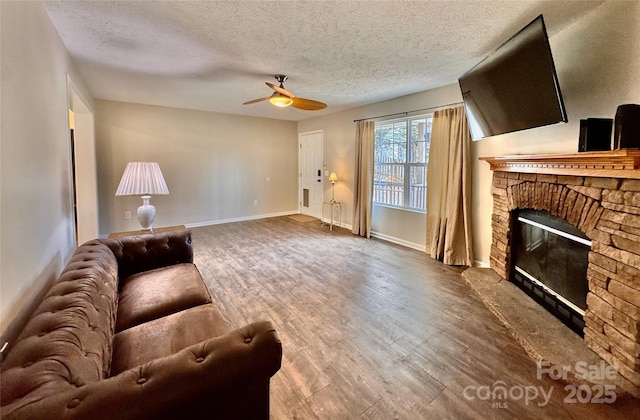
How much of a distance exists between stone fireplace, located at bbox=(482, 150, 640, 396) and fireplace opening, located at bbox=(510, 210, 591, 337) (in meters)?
0.14

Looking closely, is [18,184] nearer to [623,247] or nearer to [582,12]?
[623,247]

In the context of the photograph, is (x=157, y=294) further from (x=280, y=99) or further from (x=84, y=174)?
(x=84, y=174)

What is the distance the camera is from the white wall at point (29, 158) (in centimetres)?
129

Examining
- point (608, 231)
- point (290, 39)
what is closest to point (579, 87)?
point (608, 231)

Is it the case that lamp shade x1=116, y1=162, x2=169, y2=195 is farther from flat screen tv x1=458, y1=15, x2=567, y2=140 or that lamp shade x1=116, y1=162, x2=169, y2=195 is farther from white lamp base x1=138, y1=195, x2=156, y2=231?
flat screen tv x1=458, y1=15, x2=567, y2=140

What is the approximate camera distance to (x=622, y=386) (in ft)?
5.43

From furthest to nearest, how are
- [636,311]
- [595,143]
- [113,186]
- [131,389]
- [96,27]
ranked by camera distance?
[113,186], [96,27], [595,143], [636,311], [131,389]

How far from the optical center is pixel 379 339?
218cm

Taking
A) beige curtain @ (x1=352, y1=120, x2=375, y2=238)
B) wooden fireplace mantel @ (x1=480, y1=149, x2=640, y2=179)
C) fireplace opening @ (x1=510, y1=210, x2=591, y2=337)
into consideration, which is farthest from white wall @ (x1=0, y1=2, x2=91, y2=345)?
beige curtain @ (x1=352, y1=120, x2=375, y2=238)

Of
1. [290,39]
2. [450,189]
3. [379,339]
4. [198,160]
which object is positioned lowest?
[379,339]

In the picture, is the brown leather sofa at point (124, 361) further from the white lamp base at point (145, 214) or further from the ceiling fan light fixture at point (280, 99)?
the ceiling fan light fixture at point (280, 99)

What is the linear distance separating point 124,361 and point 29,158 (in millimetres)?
1241

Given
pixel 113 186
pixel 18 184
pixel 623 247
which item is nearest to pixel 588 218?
pixel 623 247

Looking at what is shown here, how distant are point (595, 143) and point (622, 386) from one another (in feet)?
4.98
